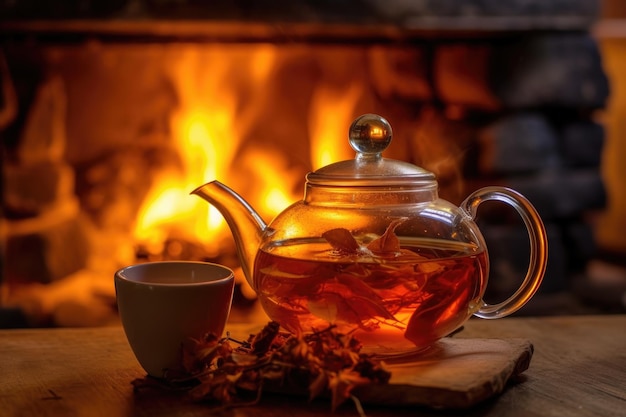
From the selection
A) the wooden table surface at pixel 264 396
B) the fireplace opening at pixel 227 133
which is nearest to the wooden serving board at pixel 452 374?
the wooden table surface at pixel 264 396

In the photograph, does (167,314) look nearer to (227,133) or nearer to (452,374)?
(452,374)

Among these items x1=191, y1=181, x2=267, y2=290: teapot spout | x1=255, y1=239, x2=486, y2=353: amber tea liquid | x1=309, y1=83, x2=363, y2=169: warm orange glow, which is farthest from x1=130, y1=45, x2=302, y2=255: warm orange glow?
x1=255, y1=239, x2=486, y2=353: amber tea liquid

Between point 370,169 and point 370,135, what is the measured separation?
0.12 feet

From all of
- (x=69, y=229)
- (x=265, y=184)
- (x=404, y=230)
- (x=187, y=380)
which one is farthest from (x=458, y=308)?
(x=69, y=229)

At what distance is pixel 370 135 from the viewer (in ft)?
2.83

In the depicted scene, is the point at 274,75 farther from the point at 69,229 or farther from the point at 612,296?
the point at 612,296

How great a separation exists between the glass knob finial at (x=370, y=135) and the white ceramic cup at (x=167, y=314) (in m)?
0.19

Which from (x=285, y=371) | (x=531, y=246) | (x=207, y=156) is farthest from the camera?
(x=207, y=156)

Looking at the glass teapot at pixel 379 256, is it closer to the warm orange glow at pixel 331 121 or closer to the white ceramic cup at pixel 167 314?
the white ceramic cup at pixel 167 314

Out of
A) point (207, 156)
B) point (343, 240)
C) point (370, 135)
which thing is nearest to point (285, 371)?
point (343, 240)

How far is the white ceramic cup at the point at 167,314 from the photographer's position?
31.1 inches

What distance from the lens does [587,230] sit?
6.77ft

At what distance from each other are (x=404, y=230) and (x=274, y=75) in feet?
3.89

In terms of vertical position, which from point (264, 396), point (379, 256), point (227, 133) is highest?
point (227, 133)
